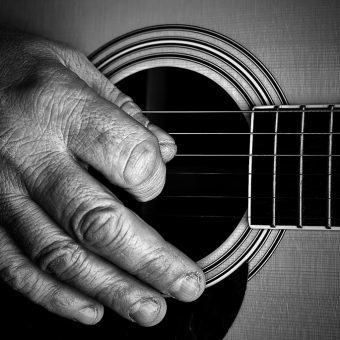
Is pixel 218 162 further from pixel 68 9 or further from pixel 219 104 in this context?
pixel 68 9

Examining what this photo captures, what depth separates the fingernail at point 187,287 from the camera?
625mm

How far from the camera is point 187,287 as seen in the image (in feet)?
2.06

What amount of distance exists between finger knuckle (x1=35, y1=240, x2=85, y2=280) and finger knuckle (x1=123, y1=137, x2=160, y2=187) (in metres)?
0.14

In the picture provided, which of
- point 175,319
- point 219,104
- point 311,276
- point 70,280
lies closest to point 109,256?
point 70,280

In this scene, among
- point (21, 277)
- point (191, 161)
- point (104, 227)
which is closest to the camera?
point (104, 227)

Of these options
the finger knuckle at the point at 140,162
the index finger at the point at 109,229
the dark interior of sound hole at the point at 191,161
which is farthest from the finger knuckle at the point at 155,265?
the dark interior of sound hole at the point at 191,161

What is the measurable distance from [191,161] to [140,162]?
1.24ft

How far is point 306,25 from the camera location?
76cm

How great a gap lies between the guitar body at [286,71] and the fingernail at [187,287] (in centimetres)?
15

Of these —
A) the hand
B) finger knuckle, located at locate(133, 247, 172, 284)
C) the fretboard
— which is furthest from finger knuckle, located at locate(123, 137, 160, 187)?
the fretboard

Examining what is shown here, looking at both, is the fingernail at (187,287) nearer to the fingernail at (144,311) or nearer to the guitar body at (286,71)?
the fingernail at (144,311)

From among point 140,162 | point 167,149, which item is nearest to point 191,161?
point 167,149

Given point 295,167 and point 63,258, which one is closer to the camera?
point 63,258

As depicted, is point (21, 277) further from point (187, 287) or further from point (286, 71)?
point (286, 71)
